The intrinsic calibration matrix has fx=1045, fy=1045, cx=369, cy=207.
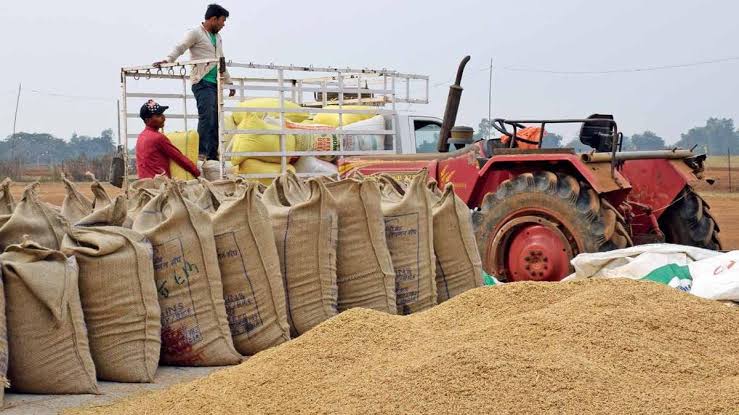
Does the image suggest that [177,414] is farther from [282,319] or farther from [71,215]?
[71,215]

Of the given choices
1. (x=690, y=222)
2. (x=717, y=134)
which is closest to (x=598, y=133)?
(x=690, y=222)

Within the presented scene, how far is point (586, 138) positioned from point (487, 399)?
17.1ft

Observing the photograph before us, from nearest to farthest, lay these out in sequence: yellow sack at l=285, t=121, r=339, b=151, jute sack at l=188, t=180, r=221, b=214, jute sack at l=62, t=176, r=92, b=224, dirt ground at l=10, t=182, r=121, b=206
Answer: jute sack at l=62, t=176, r=92, b=224 → jute sack at l=188, t=180, r=221, b=214 → yellow sack at l=285, t=121, r=339, b=151 → dirt ground at l=10, t=182, r=121, b=206

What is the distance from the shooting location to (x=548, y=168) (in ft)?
25.9

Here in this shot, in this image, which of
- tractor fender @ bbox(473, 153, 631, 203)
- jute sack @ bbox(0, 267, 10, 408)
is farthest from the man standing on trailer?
jute sack @ bbox(0, 267, 10, 408)

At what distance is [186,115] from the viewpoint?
1062 cm

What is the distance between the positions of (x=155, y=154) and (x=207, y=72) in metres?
1.06

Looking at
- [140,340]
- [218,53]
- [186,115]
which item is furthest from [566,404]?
[186,115]

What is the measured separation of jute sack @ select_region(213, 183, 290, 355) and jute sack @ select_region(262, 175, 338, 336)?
241 mm

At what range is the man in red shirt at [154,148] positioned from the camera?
807cm

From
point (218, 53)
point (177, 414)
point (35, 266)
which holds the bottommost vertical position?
point (177, 414)

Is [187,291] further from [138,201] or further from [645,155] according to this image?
[645,155]

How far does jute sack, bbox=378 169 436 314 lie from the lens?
233 inches

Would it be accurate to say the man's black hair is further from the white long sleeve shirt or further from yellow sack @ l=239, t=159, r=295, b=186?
yellow sack @ l=239, t=159, r=295, b=186
